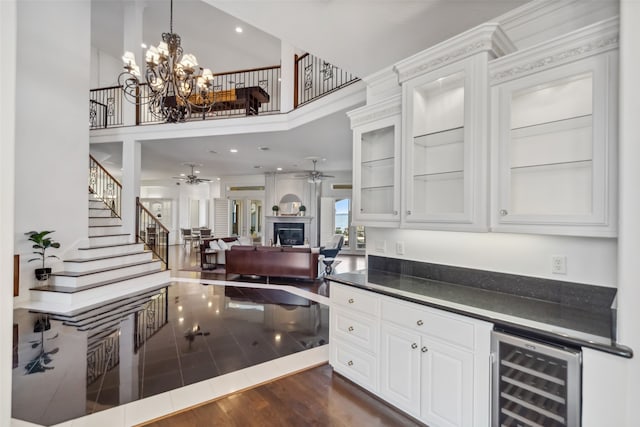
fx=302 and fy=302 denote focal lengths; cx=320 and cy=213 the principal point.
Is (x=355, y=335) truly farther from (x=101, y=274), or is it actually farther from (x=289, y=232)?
(x=289, y=232)

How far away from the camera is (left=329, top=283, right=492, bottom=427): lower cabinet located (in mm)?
1729

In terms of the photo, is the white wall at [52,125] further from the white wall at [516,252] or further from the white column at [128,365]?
the white wall at [516,252]

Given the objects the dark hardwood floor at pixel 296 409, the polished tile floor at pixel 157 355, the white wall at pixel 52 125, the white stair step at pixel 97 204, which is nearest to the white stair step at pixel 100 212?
the white stair step at pixel 97 204

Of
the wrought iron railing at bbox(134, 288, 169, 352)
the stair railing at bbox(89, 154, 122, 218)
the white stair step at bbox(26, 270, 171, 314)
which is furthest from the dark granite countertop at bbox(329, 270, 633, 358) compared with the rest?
the stair railing at bbox(89, 154, 122, 218)

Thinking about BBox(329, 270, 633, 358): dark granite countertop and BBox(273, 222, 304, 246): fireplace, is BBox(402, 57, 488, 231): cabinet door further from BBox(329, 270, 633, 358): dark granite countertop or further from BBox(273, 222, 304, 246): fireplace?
BBox(273, 222, 304, 246): fireplace

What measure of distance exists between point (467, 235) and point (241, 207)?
11733mm

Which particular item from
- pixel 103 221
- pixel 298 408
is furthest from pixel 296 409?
pixel 103 221

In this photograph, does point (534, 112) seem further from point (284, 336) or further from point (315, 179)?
point (315, 179)

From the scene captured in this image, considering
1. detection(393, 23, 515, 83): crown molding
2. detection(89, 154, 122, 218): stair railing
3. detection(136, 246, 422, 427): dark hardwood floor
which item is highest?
detection(393, 23, 515, 83): crown molding

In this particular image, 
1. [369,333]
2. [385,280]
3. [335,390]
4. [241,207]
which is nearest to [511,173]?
[385,280]

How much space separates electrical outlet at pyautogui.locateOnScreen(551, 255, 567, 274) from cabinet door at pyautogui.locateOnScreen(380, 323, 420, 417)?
97 centimetres

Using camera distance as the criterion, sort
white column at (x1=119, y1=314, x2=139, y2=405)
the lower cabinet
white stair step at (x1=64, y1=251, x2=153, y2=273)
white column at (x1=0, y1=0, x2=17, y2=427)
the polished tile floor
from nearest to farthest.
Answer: white column at (x1=0, y1=0, x2=17, y2=427) < the lower cabinet < the polished tile floor < white column at (x1=119, y1=314, x2=139, y2=405) < white stair step at (x1=64, y1=251, x2=153, y2=273)

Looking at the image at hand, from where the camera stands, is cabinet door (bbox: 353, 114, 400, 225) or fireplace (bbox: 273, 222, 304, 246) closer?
cabinet door (bbox: 353, 114, 400, 225)

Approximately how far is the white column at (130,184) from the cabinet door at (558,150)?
723cm
